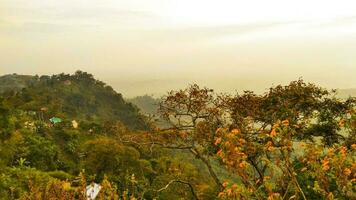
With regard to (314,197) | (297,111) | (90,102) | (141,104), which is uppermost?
(297,111)

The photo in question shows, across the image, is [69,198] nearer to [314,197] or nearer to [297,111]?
[314,197]

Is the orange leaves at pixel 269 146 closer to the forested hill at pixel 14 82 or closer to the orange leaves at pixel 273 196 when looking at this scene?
the orange leaves at pixel 273 196

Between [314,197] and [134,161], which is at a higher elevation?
[314,197]

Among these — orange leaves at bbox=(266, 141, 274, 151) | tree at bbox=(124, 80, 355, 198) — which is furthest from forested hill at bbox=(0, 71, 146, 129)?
orange leaves at bbox=(266, 141, 274, 151)

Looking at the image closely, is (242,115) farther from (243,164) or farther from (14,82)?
(14,82)

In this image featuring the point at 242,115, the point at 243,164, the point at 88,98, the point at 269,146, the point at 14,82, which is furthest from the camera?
the point at 14,82

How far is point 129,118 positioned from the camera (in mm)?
95312

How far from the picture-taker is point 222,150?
460cm

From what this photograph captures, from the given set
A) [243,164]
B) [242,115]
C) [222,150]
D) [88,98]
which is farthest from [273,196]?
[88,98]

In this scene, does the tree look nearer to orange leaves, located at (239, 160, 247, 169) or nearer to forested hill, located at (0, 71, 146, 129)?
orange leaves, located at (239, 160, 247, 169)

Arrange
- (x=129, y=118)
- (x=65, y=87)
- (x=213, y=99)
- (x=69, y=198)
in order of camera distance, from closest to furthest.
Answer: (x=69, y=198)
(x=213, y=99)
(x=129, y=118)
(x=65, y=87)

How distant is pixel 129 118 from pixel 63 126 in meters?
43.5

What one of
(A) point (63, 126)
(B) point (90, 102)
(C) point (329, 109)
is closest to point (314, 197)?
(C) point (329, 109)

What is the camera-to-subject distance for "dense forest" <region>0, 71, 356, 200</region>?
4.72 m
